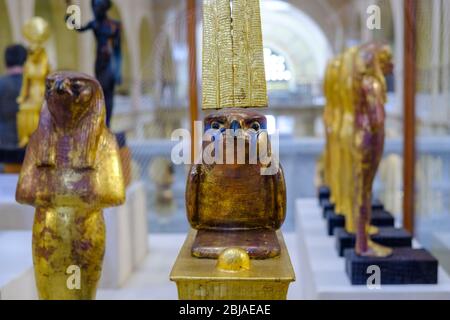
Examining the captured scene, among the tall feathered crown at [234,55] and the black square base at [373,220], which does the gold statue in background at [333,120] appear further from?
the tall feathered crown at [234,55]

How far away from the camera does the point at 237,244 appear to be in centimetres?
174

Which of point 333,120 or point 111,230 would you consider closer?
point 111,230

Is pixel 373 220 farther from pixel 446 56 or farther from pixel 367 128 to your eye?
pixel 446 56

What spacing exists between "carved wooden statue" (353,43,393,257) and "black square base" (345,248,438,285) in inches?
2.7

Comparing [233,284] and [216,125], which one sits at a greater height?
[216,125]

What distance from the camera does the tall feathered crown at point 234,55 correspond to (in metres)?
1.73

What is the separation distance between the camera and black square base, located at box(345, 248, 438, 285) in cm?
231

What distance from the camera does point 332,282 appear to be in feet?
7.59

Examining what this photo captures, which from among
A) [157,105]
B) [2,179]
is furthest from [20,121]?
[157,105]

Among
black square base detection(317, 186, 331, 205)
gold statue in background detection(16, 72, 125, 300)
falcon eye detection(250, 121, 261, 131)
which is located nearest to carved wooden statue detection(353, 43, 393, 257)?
falcon eye detection(250, 121, 261, 131)

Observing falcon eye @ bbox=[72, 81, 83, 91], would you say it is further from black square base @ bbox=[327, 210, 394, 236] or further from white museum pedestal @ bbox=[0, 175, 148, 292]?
black square base @ bbox=[327, 210, 394, 236]

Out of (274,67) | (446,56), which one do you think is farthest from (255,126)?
(446,56)

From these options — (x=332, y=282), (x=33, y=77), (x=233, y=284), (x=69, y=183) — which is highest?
(x=33, y=77)

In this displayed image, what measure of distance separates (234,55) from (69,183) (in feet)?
2.14
